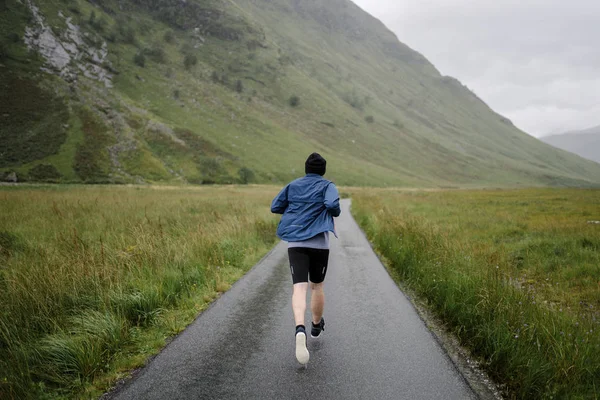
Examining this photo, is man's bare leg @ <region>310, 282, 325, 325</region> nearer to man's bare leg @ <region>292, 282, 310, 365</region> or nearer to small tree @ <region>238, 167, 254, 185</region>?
man's bare leg @ <region>292, 282, 310, 365</region>

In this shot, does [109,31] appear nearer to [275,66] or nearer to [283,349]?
[275,66]

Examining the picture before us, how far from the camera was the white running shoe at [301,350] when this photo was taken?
3395mm

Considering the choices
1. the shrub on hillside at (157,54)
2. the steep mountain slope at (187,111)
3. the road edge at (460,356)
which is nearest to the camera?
the road edge at (460,356)

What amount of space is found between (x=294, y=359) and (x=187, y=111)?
94.3m

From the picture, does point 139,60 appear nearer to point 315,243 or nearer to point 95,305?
point 95,305

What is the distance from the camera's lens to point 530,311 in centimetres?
411

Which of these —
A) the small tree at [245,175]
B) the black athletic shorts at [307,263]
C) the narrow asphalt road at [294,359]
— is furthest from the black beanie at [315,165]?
the small tree at [245,175]

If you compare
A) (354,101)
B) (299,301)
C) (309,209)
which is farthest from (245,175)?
(354,101)

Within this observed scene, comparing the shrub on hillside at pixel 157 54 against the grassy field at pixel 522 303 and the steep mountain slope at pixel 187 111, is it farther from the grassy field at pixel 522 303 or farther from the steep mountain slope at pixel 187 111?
the grassy field at pixel 522 303

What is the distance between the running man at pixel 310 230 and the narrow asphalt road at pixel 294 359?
0.64 metres

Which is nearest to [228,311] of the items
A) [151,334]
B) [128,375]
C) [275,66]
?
[151,334]

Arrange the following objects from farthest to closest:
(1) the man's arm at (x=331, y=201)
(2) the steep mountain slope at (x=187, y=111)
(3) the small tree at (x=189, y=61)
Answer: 1. (3) the small tree at (x=189, y=61)
2. (2) the steep mountain slope at (x=187, y=111)
3. (1) the man's arm at (x=331, y=201)

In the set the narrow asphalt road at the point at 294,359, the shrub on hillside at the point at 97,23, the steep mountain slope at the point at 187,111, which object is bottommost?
the narrow asphalt road at the point at 294,359

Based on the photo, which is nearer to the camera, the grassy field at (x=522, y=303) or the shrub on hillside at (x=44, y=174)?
the grassy field at (x=522, y=303)
